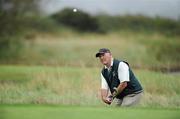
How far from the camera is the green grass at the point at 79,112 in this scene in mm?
3567

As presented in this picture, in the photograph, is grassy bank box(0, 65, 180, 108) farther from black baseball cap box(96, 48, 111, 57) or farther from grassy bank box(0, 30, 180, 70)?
Result: black baseball cap box(96, 48, 111, 57)

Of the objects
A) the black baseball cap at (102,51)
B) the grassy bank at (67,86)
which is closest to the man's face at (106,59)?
the black baseball cap at (102,51)

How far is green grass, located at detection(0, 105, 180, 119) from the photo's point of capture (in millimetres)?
3567

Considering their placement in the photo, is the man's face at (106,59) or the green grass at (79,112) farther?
the man's face at (106,59)

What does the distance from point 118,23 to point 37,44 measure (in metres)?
0.65

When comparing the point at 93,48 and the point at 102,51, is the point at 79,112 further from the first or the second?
the point at 93,48

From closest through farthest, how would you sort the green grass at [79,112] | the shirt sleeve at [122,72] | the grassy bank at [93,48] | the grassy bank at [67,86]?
the green grass at [79,112], the shirt sleeve at [122,72], the grassy bank at [67,86], the grassy bank at [93,48]

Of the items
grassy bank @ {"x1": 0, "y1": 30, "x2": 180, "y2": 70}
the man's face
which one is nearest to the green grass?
the man's face

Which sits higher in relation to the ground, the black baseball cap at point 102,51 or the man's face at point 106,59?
the black baseball cap at point 102,51

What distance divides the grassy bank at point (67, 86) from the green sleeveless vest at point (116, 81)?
112 mm

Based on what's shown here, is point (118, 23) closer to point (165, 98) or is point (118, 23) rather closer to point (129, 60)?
point (129, 60)

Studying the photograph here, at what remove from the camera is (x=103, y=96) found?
3.93 metres

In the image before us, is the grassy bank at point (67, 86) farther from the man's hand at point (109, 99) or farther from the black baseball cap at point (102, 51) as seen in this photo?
the black baseball cap at point (102, 51)

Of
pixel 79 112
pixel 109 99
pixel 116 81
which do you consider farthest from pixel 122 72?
pixel 79 112
